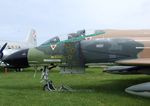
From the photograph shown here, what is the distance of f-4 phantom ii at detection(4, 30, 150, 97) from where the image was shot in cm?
1088

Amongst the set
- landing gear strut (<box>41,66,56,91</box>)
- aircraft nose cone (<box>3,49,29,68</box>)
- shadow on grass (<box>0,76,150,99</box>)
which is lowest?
shadow on grass (<box>0,76,150,99</box>)

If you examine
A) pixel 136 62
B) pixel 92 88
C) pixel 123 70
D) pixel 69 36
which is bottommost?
pixel 92 88

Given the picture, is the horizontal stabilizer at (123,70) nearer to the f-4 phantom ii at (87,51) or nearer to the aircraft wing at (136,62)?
the f-4 phantom ii at (87,51)

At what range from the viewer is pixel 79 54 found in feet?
36.1

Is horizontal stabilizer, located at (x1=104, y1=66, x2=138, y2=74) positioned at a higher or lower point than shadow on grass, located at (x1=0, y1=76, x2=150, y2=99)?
higher

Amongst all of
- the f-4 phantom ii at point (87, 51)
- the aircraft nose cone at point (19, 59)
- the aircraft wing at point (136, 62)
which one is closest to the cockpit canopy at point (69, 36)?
the f-4 phantom ii at point (87, 51)

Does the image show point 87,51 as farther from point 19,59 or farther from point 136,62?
point 19,59

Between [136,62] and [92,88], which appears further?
[92,88]

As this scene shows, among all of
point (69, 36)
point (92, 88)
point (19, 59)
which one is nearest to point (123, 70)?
point (92, 88)

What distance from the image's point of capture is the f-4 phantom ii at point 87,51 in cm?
1088

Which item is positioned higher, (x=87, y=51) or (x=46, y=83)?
(x=87, y=51)

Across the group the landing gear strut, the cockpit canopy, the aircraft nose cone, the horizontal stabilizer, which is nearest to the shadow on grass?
the landing gear strut

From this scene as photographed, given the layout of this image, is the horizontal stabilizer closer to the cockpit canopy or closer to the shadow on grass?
the shadow on grass

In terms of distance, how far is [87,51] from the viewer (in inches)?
434
